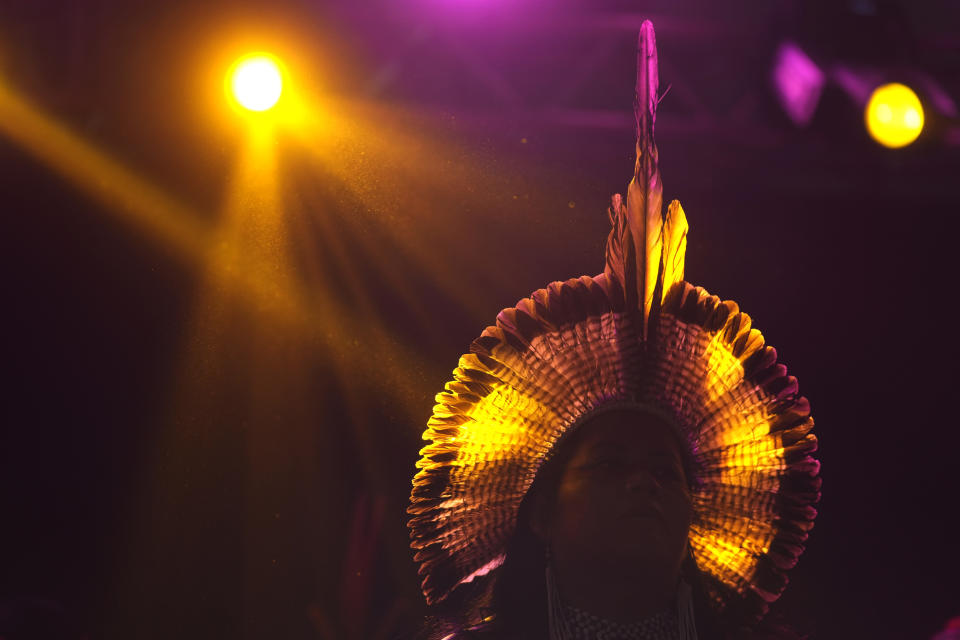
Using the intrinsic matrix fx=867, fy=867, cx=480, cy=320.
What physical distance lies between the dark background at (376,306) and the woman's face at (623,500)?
5.81 feet

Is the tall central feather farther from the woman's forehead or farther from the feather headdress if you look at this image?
the woman's forehead

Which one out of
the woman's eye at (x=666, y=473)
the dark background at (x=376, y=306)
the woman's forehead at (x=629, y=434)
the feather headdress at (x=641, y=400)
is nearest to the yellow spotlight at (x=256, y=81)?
the dark background at (x=376, y=306)

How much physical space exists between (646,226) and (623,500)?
0.69 meters

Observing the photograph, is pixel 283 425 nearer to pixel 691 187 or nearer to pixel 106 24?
pixel 106 24

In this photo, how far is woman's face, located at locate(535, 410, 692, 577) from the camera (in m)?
1.97

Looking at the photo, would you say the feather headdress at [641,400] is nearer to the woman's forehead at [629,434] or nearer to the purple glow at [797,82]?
the woman's forehead at [629,434]

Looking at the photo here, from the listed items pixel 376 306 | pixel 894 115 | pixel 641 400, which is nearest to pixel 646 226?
pixel 641 400

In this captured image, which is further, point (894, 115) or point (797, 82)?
point (797, 82)

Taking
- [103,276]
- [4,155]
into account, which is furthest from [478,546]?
[4,155]

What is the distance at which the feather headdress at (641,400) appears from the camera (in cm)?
222

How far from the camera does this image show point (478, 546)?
7.67 feet

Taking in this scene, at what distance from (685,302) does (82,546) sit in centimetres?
287

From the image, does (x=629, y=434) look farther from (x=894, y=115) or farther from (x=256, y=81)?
(x=256, y=81)

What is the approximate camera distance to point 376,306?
3.92m
